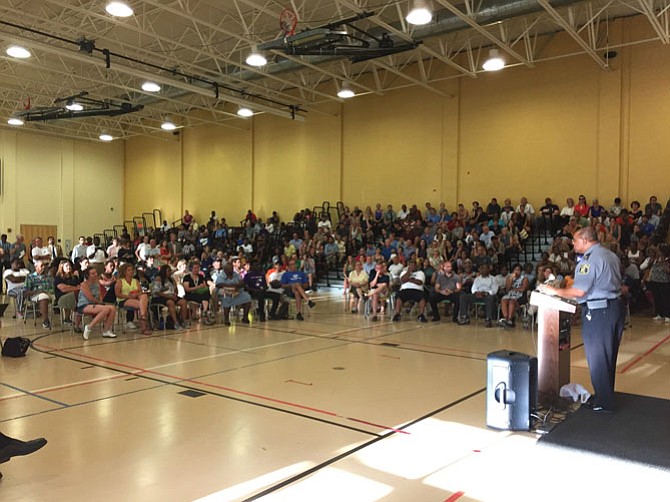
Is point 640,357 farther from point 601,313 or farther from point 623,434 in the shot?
point 623,434

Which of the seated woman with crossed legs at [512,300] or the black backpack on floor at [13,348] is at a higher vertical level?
the seated woman with crossed legs at [512,300]

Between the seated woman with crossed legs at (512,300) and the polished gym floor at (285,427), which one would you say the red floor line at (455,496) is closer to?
the polished gym floor at (285,427)

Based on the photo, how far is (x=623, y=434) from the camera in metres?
3.84

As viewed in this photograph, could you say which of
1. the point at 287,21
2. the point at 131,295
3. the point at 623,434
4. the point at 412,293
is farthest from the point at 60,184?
the point at 623,434

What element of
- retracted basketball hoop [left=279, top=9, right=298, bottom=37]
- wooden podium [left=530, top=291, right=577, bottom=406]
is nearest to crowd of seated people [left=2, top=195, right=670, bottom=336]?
wooden podium [left=530, top=291, right=577, bottom=406]

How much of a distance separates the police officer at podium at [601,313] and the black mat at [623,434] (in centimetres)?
20

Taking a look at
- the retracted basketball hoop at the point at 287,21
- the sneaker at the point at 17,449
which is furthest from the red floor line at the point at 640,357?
the retracted basketball hoop at the point at 287,21

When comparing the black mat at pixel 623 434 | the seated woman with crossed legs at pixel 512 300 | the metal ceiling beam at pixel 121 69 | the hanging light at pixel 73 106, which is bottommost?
the black mat at pixel 623 434

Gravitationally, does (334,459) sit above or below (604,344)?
below

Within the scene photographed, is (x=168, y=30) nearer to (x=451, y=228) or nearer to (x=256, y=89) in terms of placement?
(x=256, y=89)

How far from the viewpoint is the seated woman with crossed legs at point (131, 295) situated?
28.2ft

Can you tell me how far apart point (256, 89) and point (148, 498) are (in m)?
16.8

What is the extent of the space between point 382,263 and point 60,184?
17421mm

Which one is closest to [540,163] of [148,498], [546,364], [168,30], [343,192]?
[343,192]
